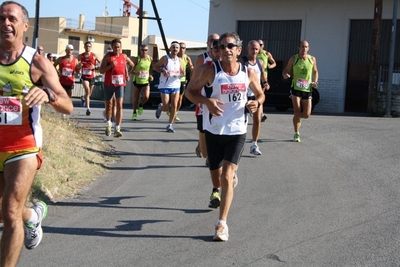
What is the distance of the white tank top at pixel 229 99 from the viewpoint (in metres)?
7.32

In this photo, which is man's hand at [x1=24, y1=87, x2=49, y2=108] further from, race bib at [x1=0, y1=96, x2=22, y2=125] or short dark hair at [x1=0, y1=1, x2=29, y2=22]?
short dark hair at [x1=0, y1=1, x2=29, y2=22]

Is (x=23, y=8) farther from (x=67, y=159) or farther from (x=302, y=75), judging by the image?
(x=302, y=75)

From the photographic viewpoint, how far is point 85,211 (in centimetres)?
816

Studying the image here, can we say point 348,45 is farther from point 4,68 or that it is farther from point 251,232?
point 4,68

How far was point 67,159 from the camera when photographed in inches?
416

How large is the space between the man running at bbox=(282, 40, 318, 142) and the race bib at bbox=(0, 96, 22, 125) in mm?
9246

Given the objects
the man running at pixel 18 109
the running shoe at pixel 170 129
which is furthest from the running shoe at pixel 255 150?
the man running at pixel 18 109

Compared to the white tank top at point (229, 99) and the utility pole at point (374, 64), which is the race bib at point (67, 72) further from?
the white tank top at point (229, 99)

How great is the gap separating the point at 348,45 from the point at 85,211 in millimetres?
22202

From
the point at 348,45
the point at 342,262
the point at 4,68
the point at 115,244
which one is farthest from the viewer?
the point at 348,45

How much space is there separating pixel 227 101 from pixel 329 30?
74.1 feet

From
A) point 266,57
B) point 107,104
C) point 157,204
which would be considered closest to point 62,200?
point 157,204

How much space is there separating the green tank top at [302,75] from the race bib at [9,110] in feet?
30.8

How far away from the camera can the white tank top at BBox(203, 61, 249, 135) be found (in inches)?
288
